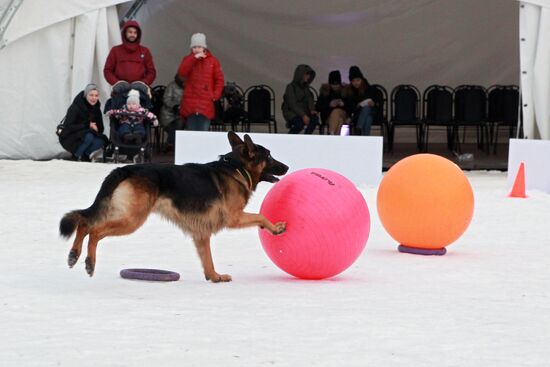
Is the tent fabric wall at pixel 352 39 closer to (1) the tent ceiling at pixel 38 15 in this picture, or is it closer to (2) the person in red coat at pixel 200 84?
(1) the tent ceiling at pixel 38 15

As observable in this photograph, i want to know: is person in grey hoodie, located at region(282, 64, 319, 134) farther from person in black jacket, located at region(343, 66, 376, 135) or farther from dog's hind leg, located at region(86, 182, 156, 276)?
dog's hind leg, located at region(86, 182, 156, 276)

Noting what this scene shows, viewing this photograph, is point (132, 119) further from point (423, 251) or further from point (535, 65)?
point (423, 251)

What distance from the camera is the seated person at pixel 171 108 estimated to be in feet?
57.2

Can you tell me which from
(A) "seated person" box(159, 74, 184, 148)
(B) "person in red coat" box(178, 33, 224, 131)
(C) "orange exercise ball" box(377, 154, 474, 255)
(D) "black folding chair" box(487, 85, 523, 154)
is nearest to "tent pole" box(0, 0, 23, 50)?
(B) "person in red coat" box(178, 33, 224, 131)

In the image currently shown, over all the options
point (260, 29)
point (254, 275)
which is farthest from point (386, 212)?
point (260, 29)

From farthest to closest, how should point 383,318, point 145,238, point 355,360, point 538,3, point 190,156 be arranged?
point 538,3, point 190,156, point 145,238, point 383,318, point 355,360

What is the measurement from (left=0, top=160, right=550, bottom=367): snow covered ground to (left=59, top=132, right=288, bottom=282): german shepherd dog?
0.31m

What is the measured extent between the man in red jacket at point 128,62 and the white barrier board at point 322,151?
229 cm

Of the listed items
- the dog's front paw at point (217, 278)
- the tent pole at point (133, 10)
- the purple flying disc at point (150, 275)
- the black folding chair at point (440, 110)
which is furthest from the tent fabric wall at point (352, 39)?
the dog's front paw at point (217, 278)

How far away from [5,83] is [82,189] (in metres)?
4.50

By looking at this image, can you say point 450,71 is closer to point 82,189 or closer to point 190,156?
point 190,156

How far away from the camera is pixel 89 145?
16.3 metres

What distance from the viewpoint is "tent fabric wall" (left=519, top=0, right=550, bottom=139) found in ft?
53.3

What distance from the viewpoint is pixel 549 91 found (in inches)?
645
